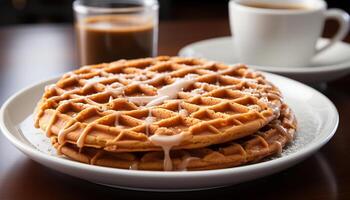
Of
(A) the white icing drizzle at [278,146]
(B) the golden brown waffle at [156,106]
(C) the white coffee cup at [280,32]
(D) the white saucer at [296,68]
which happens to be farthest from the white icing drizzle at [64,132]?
(C) the white coffee cup at [280,32]

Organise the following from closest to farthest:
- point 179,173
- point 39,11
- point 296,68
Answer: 1. point 179,173
2. point 296,68
3. point 39,11

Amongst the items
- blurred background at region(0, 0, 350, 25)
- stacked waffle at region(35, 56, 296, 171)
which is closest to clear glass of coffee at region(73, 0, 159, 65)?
stacked waffle at region(35, 56, 296, 171)

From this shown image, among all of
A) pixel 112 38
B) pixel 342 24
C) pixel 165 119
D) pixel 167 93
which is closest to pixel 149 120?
pixel 165 119

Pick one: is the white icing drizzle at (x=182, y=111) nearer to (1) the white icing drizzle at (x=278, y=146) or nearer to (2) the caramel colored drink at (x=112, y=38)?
(1) the white icing drizzle at (x=278, y=146)

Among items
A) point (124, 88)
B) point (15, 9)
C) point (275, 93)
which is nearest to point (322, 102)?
point (275, 93)

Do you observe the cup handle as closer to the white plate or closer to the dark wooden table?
the dark wooden table

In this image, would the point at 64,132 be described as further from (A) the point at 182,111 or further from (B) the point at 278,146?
(B) the point at 278,146

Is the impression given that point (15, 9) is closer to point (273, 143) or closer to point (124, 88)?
point (124, 88)
